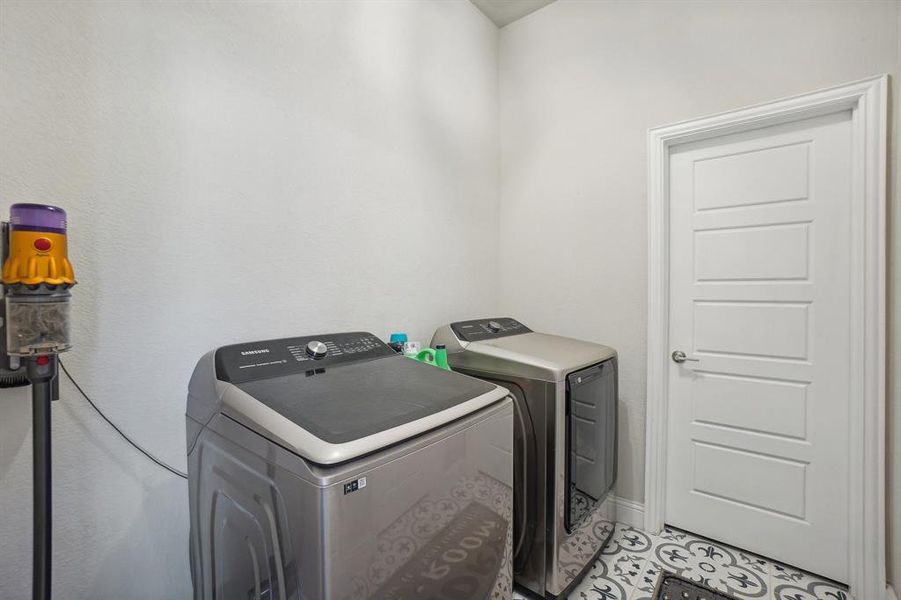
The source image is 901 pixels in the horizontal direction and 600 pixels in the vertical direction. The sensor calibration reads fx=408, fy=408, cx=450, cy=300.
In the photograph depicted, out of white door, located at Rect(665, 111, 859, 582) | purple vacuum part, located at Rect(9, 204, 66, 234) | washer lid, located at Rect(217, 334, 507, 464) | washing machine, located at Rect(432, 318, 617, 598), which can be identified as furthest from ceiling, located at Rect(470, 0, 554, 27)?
purple vacuum part, located at Rect(9, 204, 66, 234)

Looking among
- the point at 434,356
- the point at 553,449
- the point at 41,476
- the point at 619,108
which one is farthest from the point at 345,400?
the point at 619,108

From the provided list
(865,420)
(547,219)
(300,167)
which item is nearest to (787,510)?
(865,420)

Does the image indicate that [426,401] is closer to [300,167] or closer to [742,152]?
[300,167]

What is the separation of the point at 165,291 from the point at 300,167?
66 centimetres

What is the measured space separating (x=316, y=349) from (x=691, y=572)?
2005mm

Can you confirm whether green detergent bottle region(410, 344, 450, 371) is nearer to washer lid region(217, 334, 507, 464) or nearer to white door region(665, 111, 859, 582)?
washer lid region(217, 334, 507, 464)

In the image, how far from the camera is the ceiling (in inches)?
98.4

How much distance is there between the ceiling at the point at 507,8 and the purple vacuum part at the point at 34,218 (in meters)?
2.51

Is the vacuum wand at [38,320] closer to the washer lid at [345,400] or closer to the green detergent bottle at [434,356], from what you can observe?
the washer lid at [345,400]

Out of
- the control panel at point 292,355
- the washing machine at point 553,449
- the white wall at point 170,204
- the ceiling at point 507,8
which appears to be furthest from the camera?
the ceiling at point 507,8

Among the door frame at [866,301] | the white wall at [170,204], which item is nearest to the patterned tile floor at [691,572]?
the door frame at [866,301]

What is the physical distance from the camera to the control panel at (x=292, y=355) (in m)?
1.18

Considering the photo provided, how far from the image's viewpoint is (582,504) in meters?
1.83

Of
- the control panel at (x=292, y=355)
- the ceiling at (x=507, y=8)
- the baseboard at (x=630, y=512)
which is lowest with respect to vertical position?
the baseboard at (x=630, y=512)
